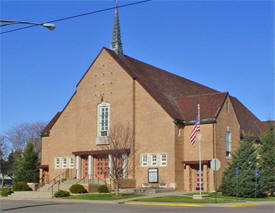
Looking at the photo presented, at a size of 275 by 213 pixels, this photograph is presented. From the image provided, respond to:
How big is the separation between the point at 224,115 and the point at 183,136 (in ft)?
14.3

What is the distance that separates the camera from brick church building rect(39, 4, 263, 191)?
41500 mm

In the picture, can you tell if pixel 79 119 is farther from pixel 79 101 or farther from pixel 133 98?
pixel 133 98

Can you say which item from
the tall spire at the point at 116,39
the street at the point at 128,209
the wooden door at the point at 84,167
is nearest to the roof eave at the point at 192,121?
the wooden door at the point at 84,167

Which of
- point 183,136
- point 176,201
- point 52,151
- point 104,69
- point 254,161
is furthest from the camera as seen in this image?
point 52,151

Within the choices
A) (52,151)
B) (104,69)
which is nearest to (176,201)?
(104,69)

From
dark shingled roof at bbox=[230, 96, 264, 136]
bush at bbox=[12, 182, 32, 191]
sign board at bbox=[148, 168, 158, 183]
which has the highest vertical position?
dark shingled roof at bbox=[230, 96, 264, 136]

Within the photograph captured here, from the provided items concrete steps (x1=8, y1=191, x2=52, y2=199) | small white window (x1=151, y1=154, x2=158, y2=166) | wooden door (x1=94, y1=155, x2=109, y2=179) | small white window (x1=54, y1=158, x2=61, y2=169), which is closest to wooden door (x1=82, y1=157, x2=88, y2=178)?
wooden door (x1=94, y1=155, x2=109, y2=179)

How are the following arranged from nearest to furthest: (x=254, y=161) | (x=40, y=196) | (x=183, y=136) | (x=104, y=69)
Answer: (x=254, y=161)
(x=40, y=196)
(x=183, y=136)
(x=104, y=69)

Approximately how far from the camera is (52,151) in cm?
5038

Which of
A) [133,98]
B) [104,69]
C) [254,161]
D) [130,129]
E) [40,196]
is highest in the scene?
[104,69]

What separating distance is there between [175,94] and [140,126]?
23.7 ft

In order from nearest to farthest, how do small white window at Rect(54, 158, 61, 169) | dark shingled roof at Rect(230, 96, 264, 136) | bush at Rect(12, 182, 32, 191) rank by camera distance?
bush at Rect(12, 182, 32, 191)
small white window at Rect(54, 158, 61, 169)
dark shingled roof at Rect(230, 96, 264, 136)

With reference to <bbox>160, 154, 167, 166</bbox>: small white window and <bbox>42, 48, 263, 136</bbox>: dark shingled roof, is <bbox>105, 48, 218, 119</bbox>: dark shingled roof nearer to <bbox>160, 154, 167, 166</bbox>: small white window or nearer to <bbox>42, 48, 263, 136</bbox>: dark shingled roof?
<bbox>42, 48, 263, 136</bbox>: dark shingled roof

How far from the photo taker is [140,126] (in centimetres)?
4359
